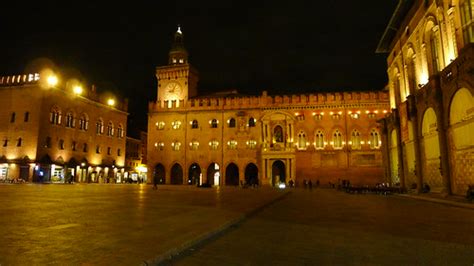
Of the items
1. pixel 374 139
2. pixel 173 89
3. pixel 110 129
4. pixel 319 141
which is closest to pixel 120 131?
pixel 110 129

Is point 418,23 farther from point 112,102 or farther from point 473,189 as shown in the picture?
point 112,102

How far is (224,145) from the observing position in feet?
178

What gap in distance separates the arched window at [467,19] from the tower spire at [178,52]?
162 feet

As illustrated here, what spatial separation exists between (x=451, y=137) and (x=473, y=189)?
4.14m

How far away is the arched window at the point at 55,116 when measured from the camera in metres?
47.1

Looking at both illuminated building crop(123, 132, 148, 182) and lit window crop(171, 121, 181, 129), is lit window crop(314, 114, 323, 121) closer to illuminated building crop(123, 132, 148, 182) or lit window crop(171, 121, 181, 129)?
lit window crop(171, 121, 181, 129)

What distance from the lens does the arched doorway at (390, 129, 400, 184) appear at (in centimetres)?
3362

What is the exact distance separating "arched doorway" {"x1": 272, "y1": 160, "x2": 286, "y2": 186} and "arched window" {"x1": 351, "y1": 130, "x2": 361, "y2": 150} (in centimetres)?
1108

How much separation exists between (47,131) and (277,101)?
3323 cm

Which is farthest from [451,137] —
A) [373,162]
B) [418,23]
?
[373,162]

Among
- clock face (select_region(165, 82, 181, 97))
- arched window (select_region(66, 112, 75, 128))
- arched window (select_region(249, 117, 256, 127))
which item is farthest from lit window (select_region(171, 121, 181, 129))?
arched window (select_region(66, 112, 75, 128))

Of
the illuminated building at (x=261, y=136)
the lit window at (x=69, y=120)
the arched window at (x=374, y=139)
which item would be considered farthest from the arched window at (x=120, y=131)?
the arched window at (x=374, y=139)

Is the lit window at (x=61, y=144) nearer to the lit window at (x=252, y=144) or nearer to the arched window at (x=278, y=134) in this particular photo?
the lit window at (x=252, y=144)

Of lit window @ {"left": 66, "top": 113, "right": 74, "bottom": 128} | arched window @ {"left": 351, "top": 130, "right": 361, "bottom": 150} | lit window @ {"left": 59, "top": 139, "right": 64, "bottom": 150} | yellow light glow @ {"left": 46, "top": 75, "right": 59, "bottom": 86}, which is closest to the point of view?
yellow light glow @ {"left": 46, "top": 75, "right": 59, "bottom": 86}
